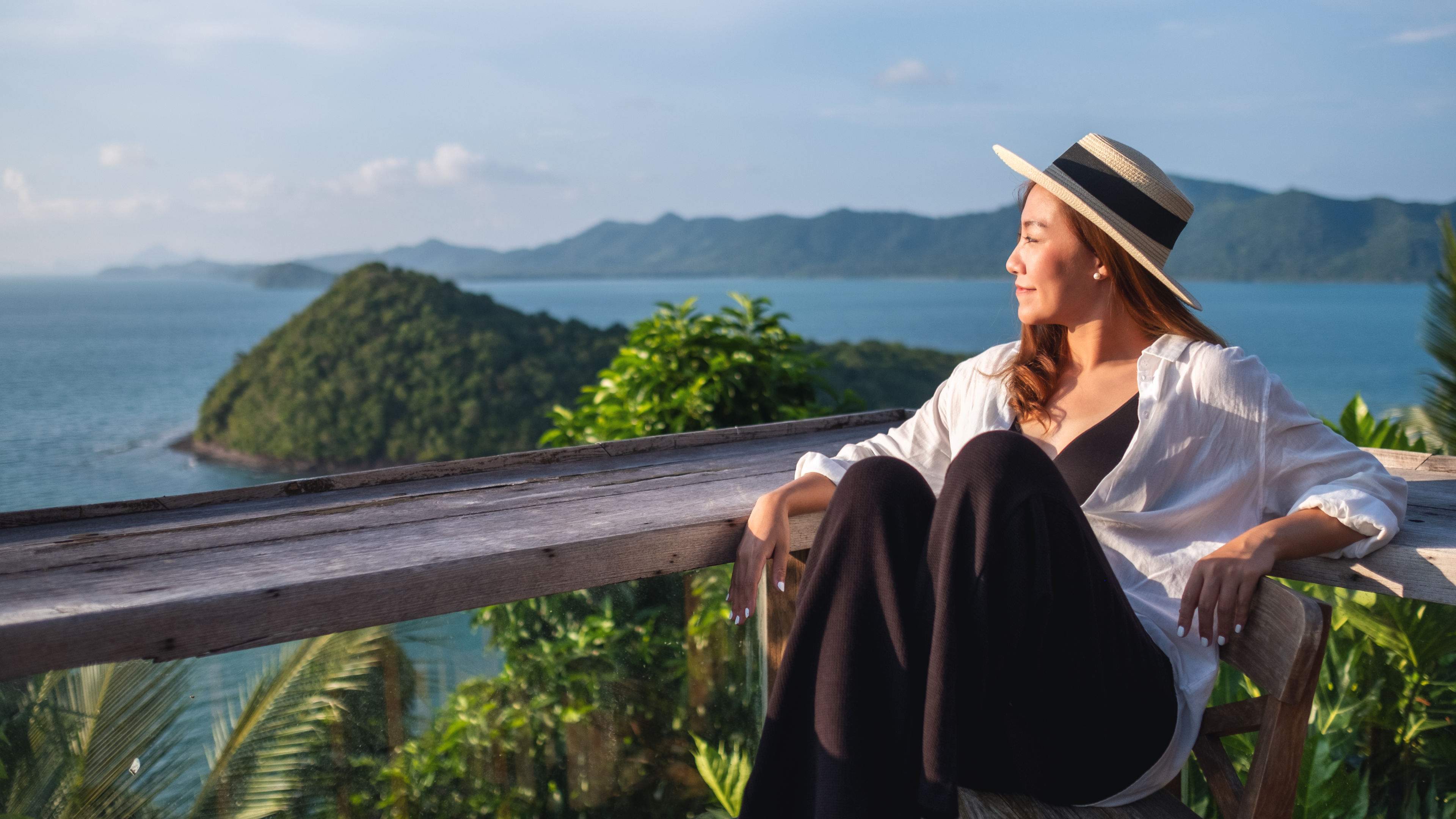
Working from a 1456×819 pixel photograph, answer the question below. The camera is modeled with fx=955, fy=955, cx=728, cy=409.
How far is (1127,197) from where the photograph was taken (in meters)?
1.91

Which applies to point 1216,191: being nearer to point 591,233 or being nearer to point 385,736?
point 591,233

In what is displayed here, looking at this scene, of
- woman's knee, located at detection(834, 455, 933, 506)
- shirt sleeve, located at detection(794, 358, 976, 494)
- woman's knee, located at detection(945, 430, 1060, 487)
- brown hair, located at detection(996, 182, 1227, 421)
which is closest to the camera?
woman's knee, located at detection(945, 430, 1060, 487)

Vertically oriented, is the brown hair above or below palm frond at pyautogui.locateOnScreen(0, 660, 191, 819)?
above

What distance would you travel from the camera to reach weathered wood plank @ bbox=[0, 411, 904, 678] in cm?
116

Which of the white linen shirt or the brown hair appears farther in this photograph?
the brown hair

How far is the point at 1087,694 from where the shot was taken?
4.88ft

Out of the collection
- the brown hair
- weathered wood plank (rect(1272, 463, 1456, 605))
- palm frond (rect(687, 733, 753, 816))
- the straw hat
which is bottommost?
palm frond (rect(687, 733, 753, 816))

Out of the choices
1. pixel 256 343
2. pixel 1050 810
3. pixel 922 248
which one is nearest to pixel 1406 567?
pixel 1050 810

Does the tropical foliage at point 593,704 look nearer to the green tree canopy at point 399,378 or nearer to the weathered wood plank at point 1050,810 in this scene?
the weathered wood plank at point 1050,810

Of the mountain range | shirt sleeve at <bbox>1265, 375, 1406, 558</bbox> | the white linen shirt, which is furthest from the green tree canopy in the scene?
the mountain range

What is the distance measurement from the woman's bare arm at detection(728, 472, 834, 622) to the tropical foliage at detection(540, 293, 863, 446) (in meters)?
1.83

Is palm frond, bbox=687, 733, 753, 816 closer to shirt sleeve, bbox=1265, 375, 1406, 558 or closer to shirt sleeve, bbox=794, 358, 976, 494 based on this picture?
shirt sleeve, bbox=794, 358, 976, 494

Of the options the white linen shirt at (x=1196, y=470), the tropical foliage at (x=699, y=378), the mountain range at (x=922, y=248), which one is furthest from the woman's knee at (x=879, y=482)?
the mountain range at (x=922, y=248)

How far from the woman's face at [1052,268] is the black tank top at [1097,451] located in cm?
24
